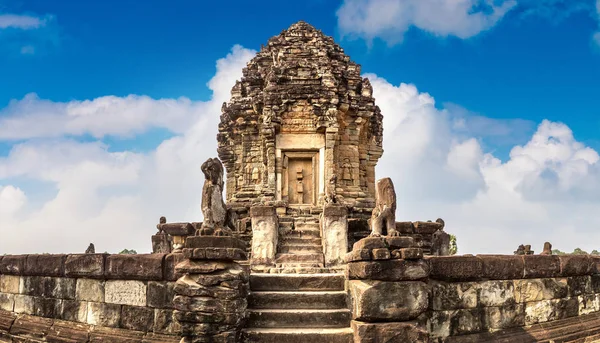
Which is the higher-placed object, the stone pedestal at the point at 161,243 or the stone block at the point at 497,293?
the stone pedestal at the point at 161,243

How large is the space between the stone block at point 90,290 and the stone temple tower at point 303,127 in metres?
7.33

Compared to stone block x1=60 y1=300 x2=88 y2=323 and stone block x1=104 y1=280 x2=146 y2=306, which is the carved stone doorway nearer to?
stone block x1=60 y1=300 x2=88 y2=323

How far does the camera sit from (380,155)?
17.5 m

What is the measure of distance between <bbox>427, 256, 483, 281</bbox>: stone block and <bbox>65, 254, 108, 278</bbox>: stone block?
4300 millimetres

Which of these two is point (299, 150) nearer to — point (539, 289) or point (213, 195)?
point (213, 195)

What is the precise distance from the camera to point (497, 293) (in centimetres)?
653

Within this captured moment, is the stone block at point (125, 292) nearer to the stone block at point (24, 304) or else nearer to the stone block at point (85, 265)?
the stone block at point (85, 265)

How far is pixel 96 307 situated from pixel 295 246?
17.1 ft

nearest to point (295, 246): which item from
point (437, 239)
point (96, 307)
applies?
point (437, 239)

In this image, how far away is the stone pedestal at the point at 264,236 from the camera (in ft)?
34.2

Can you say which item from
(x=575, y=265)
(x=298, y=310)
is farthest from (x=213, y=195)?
(x=575, y=265)

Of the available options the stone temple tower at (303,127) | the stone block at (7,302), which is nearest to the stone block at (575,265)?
the stone temple tower at (303,127)

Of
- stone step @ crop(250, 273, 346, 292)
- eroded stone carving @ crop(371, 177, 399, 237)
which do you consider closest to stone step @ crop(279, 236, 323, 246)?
eroded stone carving @ crop(371, 177, 399, 237)

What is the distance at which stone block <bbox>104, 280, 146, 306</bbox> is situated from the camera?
6.30m
